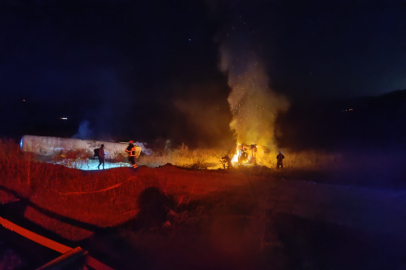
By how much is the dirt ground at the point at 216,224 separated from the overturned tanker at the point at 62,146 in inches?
295

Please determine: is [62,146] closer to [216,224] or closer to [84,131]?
[84,131]

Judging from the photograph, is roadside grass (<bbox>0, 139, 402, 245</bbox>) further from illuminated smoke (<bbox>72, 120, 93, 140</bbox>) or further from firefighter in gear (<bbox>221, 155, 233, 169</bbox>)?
illuminated smoke (<bbox>72, 120, 93, 140</bbox>)

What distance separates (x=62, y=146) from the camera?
→ 54.0 ft

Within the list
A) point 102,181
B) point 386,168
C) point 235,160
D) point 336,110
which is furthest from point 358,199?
point 336,110

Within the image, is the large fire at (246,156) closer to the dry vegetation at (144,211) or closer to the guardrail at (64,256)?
the dry vegetation at (144,211)

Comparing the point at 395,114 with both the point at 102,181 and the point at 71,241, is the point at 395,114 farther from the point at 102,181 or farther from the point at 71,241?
the point at 71,241

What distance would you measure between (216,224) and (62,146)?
14639 mm

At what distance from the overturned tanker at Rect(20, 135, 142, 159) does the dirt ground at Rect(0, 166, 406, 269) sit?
295 inches

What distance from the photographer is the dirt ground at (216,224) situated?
4535 mm

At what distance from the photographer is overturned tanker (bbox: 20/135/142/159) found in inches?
593

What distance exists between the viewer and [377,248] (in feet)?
15.6

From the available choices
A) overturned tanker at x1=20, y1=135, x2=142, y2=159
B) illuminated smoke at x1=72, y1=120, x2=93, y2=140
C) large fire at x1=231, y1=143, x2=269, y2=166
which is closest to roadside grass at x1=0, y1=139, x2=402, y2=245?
overturned tanker at x1=20, y1=135, x2=142, y2=159

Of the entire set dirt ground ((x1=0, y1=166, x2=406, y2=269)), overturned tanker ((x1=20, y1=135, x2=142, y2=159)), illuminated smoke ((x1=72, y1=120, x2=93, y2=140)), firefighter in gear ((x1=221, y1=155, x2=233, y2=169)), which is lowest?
dirt ground ((x1=0, y1=166, x2=406, y2=269))

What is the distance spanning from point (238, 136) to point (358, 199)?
1341 centimetres
